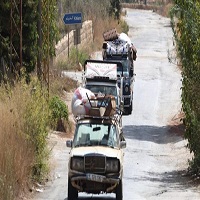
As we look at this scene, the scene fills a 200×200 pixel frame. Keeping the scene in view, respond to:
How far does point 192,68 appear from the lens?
2248cm

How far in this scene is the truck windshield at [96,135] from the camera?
59.1ft

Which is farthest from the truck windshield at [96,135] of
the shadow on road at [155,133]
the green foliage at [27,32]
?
the shadow on road at [155,133]

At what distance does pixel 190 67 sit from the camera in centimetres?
2256

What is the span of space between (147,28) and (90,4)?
14.4 meters

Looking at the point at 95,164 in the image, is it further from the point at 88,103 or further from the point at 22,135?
the point at 88,103

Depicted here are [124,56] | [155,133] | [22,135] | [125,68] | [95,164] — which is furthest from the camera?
[124,56]

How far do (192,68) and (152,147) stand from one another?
22.3ft

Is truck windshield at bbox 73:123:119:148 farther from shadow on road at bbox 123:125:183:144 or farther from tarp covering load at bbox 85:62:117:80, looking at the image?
shadow on road at bbox 123:125:183:144

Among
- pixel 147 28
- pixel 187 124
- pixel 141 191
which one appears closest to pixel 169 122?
pixel 187 124

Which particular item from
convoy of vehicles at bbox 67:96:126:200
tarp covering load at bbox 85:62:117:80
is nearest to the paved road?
convoy of vehicles at bbox 67:96:126:200

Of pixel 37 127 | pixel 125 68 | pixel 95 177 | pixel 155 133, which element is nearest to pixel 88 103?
pixel 37 127

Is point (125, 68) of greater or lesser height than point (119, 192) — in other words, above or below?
below

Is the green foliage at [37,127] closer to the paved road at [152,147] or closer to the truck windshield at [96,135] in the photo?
the paved road at [152,147]

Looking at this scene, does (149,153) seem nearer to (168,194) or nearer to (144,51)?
(168,194)
